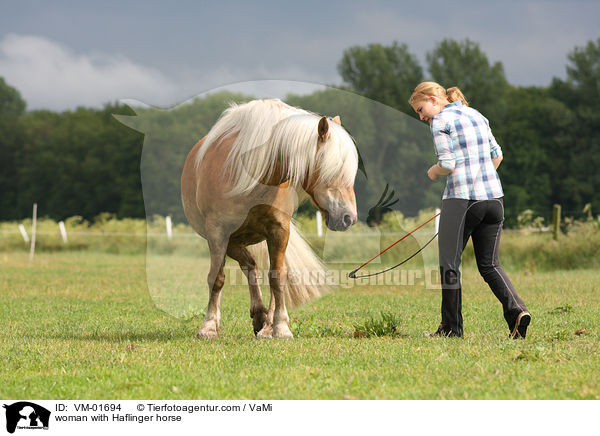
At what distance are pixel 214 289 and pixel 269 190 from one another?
1.27m

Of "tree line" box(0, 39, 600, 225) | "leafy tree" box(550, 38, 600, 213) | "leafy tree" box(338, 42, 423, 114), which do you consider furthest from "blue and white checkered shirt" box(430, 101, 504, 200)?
"leafy tree" box(550, 38, 600, 213)

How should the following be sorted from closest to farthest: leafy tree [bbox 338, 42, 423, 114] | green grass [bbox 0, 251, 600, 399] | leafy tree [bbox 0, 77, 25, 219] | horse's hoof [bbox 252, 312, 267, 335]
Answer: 1. green grass [bbox 0, 251, 600, 399]
2. horse's hoof [bbox 252, 312, 267, 335]
3. leafy tree [bbox 338, 42, 423, 114]
4. leafy tree [bbox 0, 77, 25, 219]

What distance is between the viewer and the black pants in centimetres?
565

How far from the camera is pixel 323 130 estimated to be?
16.9 ft

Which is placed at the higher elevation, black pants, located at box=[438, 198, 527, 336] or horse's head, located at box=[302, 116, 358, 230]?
horse's head, located at box=[302, 116, 358, 230]

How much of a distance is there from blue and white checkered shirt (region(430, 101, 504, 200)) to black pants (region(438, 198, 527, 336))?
0.09m

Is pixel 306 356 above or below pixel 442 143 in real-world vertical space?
below

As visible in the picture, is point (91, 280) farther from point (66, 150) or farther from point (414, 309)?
point (66, 150)

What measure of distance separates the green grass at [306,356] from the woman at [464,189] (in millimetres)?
485

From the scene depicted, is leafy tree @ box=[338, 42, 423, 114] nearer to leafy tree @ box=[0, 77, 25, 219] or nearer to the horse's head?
the horse's head
